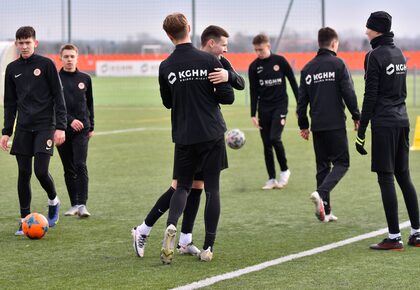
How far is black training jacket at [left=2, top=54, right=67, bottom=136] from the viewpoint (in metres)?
8.64

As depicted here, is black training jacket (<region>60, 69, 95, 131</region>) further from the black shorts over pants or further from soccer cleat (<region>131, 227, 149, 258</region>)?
the black shorts over pants

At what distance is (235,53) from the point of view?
98.4 feet

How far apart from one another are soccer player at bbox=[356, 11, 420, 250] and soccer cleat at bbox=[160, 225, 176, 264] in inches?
72.4

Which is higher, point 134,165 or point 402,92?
point 402,92

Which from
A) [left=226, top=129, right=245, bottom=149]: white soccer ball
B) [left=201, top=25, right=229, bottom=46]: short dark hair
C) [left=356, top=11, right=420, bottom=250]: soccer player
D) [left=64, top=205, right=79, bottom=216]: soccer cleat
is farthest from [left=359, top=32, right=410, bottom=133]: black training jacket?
[left=226, top=129, right=245, bottom=149]: white soccer ball

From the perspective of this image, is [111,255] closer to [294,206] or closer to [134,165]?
[294,206]

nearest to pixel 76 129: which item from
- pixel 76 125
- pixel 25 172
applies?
pixel 76 125

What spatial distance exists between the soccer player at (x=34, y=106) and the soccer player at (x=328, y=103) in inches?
99.1

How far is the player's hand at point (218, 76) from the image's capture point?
7.03 meters

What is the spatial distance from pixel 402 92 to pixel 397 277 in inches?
74.3

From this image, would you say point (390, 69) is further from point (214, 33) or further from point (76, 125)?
point (76, 125)

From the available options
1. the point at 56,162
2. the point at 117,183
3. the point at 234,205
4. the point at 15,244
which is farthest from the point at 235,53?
the point at 15,244

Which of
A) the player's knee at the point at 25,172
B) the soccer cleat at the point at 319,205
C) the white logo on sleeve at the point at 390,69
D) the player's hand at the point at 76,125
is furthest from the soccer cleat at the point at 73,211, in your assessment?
the white logo on sleeve at the point at 390,69

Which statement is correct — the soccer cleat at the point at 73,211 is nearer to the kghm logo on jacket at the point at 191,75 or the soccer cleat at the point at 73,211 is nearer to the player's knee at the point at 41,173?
the player's knee at the point at 41,173
